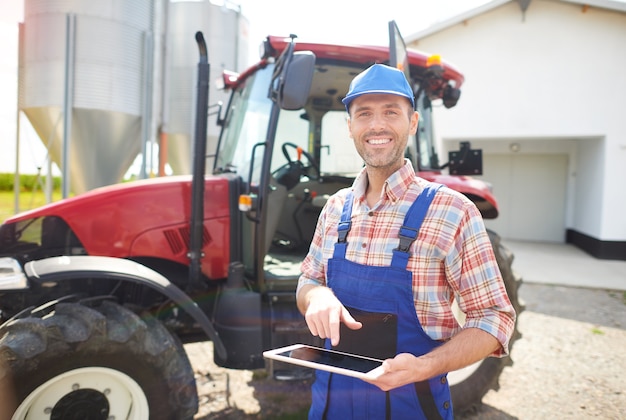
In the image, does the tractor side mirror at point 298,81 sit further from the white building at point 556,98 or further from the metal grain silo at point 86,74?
the white building at point 556,98

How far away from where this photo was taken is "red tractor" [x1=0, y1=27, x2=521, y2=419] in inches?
87.0

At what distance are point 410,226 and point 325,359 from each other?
18.3 inches

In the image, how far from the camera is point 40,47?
25.2ft

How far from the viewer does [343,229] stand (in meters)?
1.56

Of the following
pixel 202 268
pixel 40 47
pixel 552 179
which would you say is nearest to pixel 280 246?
pixel 202 268

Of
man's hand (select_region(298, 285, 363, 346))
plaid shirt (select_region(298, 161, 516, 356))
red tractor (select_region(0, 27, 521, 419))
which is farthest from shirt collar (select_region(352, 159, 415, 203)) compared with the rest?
red tractor (select_region(0, 27, 521, 419))

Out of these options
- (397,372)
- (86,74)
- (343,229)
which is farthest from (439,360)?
(86,74)

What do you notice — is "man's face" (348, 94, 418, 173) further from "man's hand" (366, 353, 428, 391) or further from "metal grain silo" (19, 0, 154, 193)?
"metal grain silo" (19, 0, 154, 193)

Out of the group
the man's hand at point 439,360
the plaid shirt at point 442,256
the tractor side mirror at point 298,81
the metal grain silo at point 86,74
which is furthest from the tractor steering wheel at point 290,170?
the metal grain silo at point 86,74

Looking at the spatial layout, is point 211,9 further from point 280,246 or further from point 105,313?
point 105,313

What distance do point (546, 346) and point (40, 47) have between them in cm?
859

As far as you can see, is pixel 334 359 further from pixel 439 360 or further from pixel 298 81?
pixel 298 81

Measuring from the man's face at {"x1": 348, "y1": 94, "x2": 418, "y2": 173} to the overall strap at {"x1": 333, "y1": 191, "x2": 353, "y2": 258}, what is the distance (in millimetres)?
192

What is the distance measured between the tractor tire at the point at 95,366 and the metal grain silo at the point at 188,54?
7.88 metres
